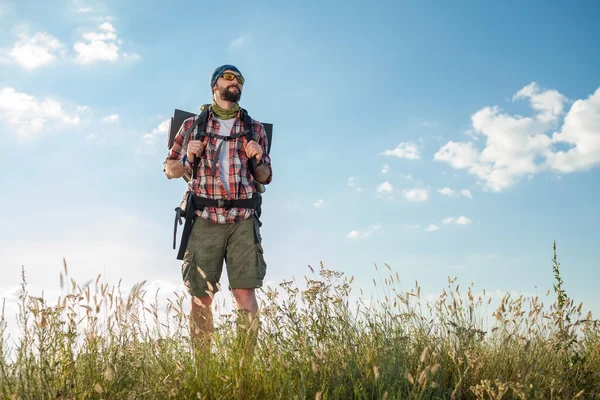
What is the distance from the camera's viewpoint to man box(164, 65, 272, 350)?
16.3ft

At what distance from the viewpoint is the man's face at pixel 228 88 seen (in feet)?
17.5

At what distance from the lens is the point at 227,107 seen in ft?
17.6

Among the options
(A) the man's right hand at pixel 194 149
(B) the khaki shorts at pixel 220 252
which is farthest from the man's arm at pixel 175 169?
(B) the khaki shorts at pixel 220 252

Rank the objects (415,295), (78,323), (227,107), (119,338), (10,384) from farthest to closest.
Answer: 1. (227,107)
2. (415,295)
3. (119,338)
4. (78,323)
5. (10,384)

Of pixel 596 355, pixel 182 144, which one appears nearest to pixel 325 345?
pixel 182 144

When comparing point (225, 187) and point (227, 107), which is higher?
point (227, 107)

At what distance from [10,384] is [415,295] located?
2.89 m

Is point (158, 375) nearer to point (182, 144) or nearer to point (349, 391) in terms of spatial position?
point (349, 391)

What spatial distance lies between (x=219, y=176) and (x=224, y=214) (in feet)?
1.20

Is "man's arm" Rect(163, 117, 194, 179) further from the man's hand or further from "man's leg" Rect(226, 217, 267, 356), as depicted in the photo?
"man's leg" Rect(226, 217, 267, 356)

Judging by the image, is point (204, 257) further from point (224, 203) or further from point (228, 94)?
point (228, 94)

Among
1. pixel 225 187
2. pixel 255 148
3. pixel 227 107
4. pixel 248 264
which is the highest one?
pixel 227 107

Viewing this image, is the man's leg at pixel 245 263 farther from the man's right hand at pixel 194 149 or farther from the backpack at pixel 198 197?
the man's right hand at pixel 194 149

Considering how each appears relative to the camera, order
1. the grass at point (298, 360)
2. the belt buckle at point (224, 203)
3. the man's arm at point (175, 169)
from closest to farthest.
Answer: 1. the grass at point (298, 360)
2. the belt buckle at point (224, 203)
3. the man's arm at point (175, 169)
